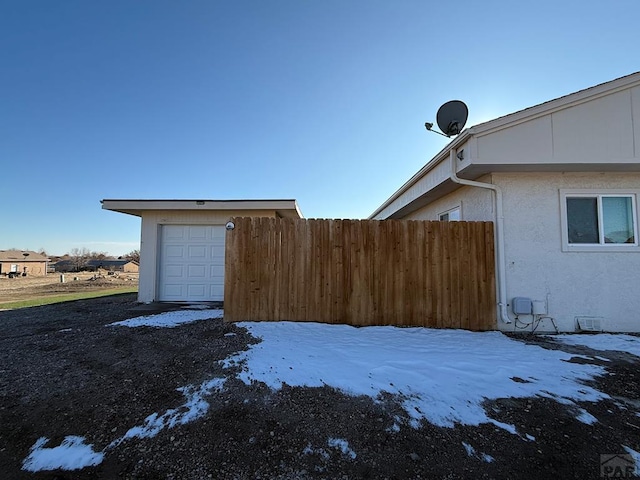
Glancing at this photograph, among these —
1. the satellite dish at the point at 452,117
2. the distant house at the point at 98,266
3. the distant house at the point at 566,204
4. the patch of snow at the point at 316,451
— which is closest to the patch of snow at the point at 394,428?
the patch of snow at the point at 316,451

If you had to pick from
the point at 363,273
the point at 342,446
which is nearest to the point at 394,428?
the point at 342,446

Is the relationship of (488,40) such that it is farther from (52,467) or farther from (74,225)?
(74,225)

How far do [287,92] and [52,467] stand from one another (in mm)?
10404

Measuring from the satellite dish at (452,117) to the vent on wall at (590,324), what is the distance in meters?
4.54

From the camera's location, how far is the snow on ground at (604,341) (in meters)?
4.40

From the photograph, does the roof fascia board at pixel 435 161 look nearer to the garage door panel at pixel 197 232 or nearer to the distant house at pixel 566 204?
the distant house at pixel 566 204

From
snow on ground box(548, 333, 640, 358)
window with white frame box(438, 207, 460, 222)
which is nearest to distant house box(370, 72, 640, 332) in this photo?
snow on ground box(548, 333, 640, 358)

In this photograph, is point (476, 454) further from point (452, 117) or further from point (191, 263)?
point (191, 263)

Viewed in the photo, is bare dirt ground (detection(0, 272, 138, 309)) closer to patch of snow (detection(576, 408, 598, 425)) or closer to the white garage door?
the white garage door

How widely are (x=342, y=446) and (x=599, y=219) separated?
651 centimetres

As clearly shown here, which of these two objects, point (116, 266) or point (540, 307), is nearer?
point (540, 307)

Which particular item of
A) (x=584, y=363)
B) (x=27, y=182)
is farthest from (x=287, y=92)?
(x=27, y=182)

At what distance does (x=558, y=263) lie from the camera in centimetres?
541

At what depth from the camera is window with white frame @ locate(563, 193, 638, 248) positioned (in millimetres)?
5422
